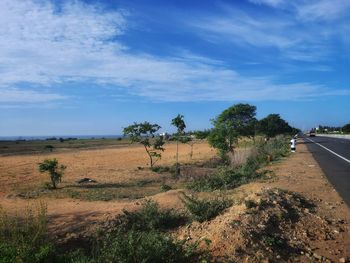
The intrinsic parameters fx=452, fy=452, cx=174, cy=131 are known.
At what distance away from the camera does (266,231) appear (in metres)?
7.82

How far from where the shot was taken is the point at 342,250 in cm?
716

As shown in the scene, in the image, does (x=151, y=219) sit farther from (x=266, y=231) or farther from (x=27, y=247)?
(x=27, y=247)

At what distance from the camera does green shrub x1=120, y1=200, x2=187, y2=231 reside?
988 cm

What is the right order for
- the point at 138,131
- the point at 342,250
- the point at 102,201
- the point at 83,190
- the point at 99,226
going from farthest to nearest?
1. the point at 138,131
2. the point at 83,190
3. the point at 102,201
4. the point at 99,226
5. the point at 342,250

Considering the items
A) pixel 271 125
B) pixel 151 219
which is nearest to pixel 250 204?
pixel 151 219

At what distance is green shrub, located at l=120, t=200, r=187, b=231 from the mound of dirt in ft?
2.87

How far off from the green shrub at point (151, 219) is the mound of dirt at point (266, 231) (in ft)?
2.87

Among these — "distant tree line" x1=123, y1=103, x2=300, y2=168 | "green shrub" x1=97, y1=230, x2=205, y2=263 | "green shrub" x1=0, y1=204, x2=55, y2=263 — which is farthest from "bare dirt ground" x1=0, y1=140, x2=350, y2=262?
"distant tree line" x1=123, y1=103, x2=300, y2=168

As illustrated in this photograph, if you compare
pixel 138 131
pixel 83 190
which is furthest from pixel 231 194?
pixel 138 131

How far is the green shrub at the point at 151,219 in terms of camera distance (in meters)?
9.88

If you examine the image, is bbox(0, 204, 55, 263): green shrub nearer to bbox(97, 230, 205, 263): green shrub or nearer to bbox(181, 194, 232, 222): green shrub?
bbox(97, 230, 205, 263): green shrub

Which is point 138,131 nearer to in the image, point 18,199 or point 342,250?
point 18,199

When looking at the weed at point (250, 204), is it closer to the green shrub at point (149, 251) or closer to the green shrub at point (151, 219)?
the green shrub at point (151, 219)

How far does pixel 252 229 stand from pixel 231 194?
15.6 ft
